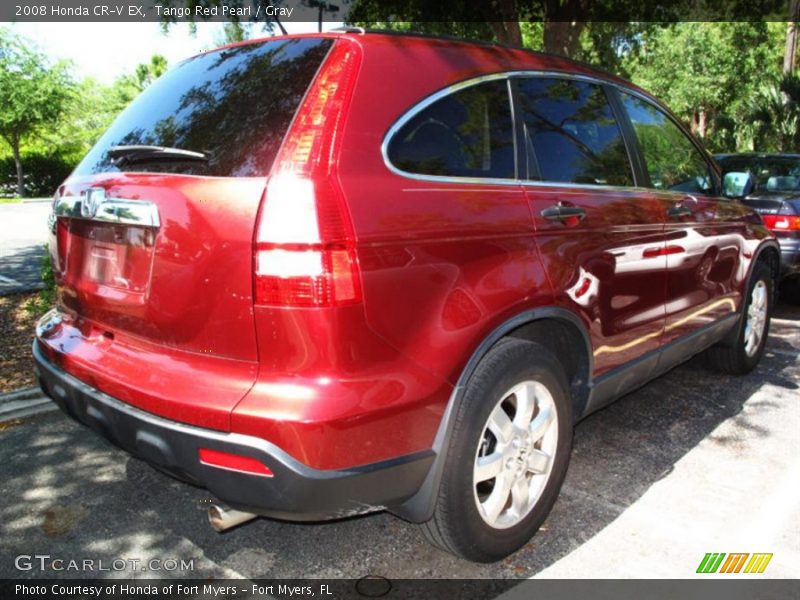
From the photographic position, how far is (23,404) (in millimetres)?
4016

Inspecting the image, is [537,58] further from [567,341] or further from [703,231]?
[703,231]

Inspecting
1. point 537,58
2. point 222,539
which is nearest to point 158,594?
point 222,539

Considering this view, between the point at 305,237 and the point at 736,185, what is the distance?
3.44 metres

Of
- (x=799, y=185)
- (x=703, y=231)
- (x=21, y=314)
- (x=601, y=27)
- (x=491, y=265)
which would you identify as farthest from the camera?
(x=601, y=27)

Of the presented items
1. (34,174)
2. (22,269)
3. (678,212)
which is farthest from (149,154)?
(34,174)

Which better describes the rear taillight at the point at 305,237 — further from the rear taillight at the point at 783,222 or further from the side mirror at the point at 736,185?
the rear taillight at the point at 783,222

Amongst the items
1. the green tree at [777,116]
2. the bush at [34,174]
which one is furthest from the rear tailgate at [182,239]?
the bush at [34,174]

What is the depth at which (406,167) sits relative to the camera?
2.18m

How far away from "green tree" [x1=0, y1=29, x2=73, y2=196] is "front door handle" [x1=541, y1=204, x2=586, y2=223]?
26.0 metres

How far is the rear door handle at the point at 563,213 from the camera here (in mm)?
2621

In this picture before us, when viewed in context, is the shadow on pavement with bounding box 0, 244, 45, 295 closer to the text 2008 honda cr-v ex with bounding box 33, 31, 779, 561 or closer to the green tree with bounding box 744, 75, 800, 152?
the text 2008 honda cr-v ex with bounding box 33, 31, 779, 561

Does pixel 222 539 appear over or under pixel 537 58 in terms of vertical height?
under

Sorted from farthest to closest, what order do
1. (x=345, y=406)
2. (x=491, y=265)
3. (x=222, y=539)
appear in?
(x=222, y=539), (x=491, y=265), (x=345, y=406)

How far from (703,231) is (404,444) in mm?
2638
